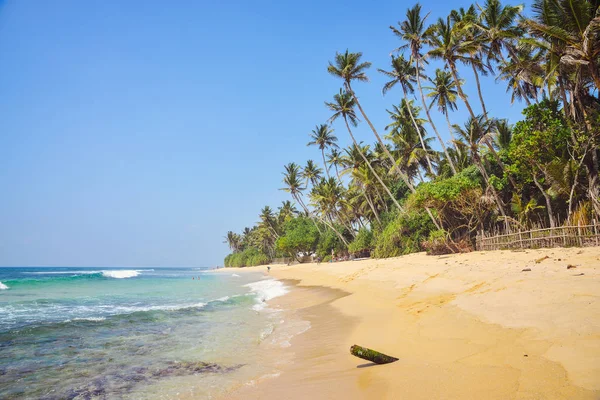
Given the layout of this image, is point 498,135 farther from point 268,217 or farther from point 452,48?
point 268,217

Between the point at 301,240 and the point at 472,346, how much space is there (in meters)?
48.1

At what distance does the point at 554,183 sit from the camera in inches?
672

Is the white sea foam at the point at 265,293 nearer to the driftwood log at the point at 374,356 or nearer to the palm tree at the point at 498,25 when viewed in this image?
the driftwood log at the point at 374,356

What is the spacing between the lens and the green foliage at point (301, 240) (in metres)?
52.4

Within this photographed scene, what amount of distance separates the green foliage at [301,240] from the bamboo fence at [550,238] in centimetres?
3597

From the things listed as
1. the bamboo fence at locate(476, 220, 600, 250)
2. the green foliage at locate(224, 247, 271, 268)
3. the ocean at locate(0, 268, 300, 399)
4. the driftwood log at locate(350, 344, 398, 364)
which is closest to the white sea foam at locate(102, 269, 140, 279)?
the green foliage at locate(224, 247, 271, 268)

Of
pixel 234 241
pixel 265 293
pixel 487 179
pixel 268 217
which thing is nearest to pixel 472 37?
pixel 487 179

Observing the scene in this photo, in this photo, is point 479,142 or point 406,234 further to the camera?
point 406,234

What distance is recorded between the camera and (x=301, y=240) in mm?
52188

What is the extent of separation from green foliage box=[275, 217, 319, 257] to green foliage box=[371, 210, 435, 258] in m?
24.4

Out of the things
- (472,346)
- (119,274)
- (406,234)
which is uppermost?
(406,234)

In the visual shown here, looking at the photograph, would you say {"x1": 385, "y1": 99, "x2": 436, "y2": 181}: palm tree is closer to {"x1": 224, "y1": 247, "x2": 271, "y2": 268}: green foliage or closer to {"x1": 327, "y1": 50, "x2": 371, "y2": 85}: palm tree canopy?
{"x1": 327, "y1": 50, "x2": 371, "y2": 85}: palm tree canopy

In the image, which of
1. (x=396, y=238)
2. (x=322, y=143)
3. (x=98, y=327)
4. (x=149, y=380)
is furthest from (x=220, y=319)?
(x=322, y=143)

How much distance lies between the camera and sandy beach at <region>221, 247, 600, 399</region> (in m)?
3.13
